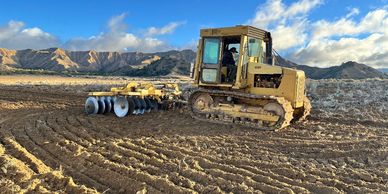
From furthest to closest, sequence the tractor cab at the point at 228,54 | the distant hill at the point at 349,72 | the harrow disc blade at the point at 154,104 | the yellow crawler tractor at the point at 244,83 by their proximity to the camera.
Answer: the distant hill at the point at 349,72, the harrow disc blade at the point at 154,104, the tractor cab at the point at 228,54, the yellow crawler tractor at the point at 244,83

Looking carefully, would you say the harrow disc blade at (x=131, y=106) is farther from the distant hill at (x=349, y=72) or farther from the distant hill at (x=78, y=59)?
the distant hill at (x=78, y=59)

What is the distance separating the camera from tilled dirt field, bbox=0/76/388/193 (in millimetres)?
6875

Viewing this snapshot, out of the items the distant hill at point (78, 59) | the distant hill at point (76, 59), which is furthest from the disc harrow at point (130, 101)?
the distant hill at point (76, 59)

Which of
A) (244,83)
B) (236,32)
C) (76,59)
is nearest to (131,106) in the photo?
(244,83)

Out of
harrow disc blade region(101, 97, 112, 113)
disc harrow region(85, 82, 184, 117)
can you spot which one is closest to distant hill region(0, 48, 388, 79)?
disc harrow region(85, 82, 184, 117)

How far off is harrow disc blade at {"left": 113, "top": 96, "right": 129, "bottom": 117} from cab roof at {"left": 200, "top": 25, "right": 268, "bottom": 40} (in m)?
3.41

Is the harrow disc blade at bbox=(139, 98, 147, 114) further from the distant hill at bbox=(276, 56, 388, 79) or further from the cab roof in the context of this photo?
the distant hill at bbox=(276, 56, 388, 79)

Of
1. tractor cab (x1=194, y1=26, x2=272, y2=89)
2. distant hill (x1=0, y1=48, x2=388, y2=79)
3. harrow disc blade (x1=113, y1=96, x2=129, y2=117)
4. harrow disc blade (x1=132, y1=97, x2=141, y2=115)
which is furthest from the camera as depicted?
distant hill (x1=0, y1=48, x2=388, y2=79)

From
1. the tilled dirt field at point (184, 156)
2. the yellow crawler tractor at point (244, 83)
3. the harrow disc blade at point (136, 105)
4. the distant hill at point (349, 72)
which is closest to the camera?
the tilled dirt field at point (184, 156)

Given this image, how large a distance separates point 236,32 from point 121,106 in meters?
4.52

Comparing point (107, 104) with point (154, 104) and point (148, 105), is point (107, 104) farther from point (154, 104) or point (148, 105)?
point (154, 104)

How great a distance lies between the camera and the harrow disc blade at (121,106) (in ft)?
45.8

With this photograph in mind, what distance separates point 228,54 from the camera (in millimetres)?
13414

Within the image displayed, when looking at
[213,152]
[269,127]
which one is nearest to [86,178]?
[213,152]
